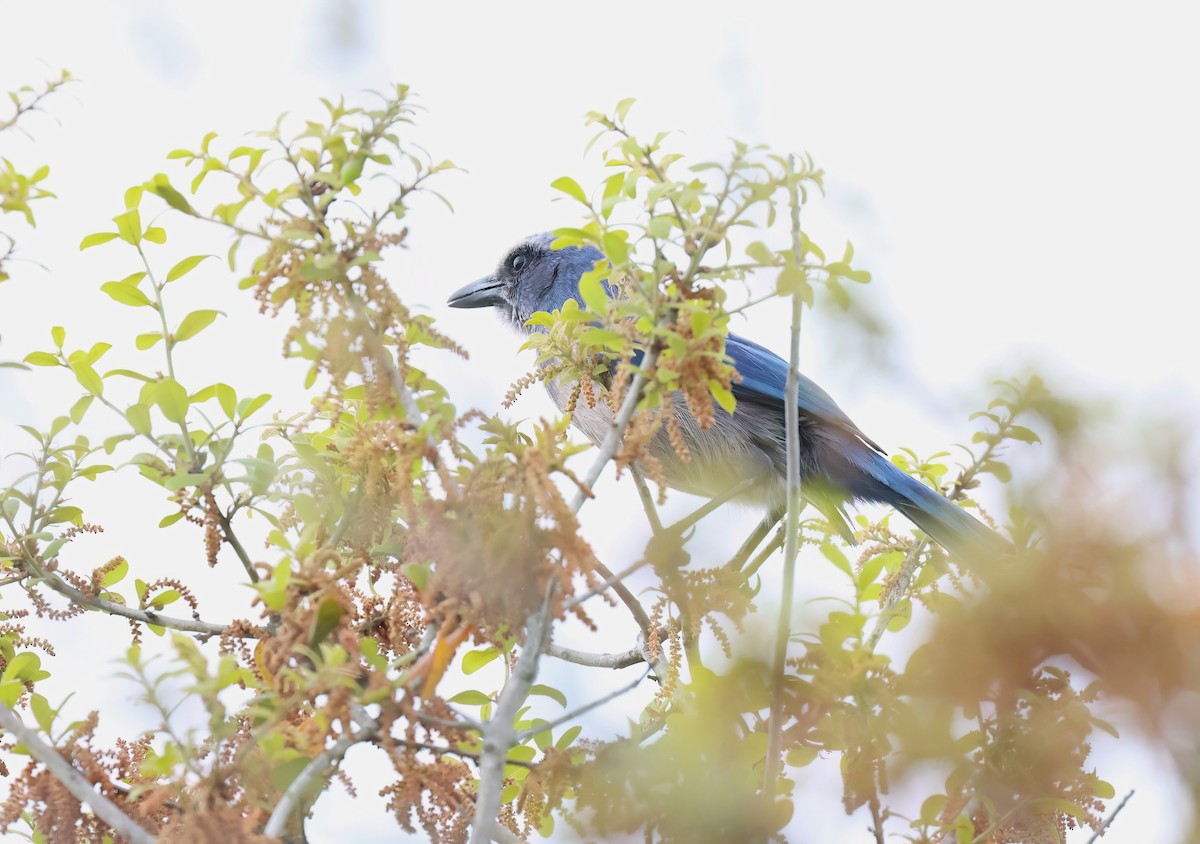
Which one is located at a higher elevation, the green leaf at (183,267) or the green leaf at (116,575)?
the green leaf at (183,267)

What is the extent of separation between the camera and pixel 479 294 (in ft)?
20.6

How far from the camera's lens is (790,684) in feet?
5.95

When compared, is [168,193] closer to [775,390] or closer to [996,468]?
[996,468]

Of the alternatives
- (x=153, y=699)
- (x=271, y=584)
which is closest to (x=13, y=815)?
(x=153, y=699)

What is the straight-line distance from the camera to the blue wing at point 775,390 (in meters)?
4.81

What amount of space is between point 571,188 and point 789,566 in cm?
68

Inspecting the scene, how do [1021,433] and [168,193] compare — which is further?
[1021,433]

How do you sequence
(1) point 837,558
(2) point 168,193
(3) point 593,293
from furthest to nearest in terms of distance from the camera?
(1) point 837,558 < (3) point 593,293 < (2) point 168,193

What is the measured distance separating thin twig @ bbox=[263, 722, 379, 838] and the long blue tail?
205 centimetres

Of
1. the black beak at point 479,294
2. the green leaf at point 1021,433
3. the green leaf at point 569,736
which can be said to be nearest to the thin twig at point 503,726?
the green leaf at point 569,736

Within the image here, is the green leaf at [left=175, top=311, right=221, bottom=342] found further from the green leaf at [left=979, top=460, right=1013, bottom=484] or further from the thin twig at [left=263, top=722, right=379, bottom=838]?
the green leaf at [left=979, top=460, right=1013, bottom=484]

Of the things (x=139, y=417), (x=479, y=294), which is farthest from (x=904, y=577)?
(x=479, y=294)

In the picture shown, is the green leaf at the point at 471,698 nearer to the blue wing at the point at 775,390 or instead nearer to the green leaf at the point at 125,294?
the green leaf at the point at 125,294

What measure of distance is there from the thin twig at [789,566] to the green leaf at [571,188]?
1.07 feet
